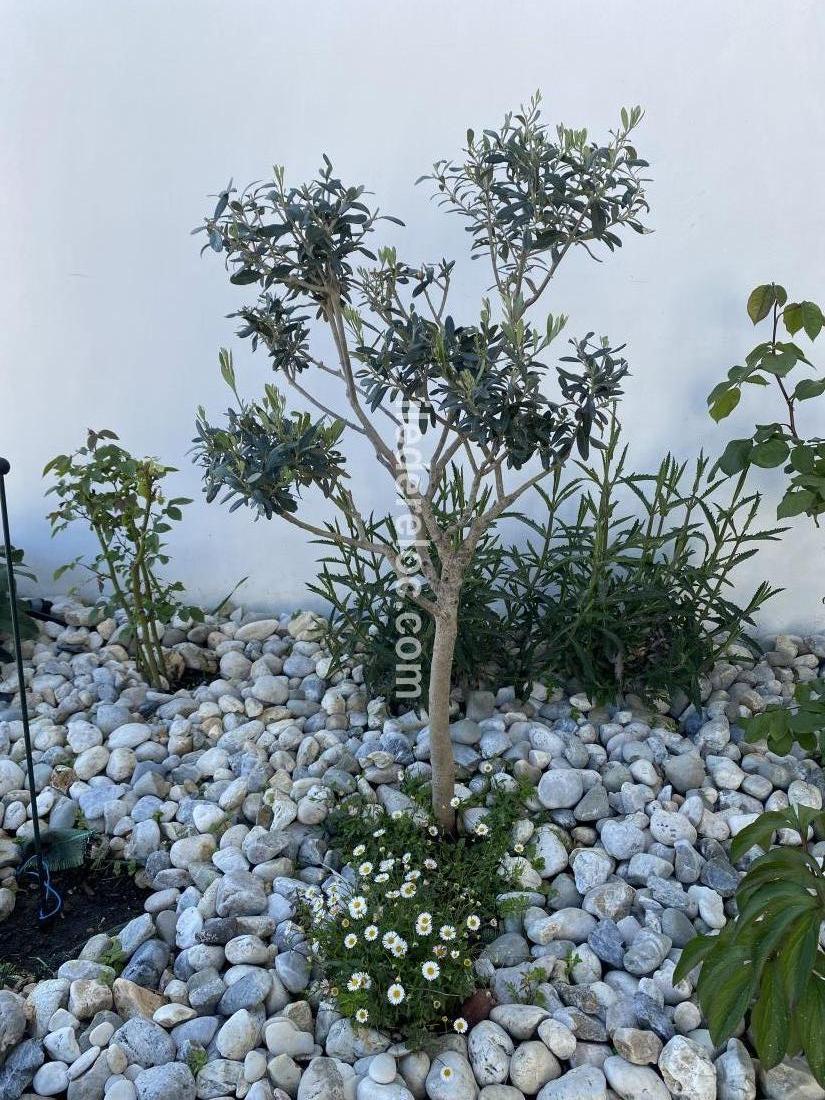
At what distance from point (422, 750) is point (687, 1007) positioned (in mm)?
861

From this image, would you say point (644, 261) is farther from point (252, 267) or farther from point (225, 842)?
point (225, 842)

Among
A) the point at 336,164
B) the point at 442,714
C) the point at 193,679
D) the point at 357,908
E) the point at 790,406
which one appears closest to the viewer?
the point at 357,908

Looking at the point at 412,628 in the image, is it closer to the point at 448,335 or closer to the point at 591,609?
the point at 591,609

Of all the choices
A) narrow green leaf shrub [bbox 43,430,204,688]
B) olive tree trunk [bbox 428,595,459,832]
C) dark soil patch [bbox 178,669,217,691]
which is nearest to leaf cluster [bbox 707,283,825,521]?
olive tree trunk [bbox 428,595,459,832]

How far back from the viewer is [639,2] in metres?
2.62

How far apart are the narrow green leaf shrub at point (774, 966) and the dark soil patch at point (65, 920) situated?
1132 mm

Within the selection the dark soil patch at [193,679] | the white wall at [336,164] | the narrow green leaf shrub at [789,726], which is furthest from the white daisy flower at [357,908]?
the white wall at [336,164]

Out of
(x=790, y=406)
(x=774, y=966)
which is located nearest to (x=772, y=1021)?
(x=774, y=966)

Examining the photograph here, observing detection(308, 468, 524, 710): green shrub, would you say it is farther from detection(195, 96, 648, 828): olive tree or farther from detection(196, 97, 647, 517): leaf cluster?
detection(196, 97, 647, 517): leaf cluster

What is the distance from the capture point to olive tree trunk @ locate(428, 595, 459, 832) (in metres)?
2.11

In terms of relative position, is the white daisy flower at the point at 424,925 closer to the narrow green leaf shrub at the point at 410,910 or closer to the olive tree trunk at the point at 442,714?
the narrow green leaf shrub at the point at 410,910

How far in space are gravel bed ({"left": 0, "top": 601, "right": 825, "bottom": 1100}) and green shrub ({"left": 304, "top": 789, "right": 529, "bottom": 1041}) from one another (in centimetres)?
5

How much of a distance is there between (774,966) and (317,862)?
95 cm

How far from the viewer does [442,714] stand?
2.19 m
